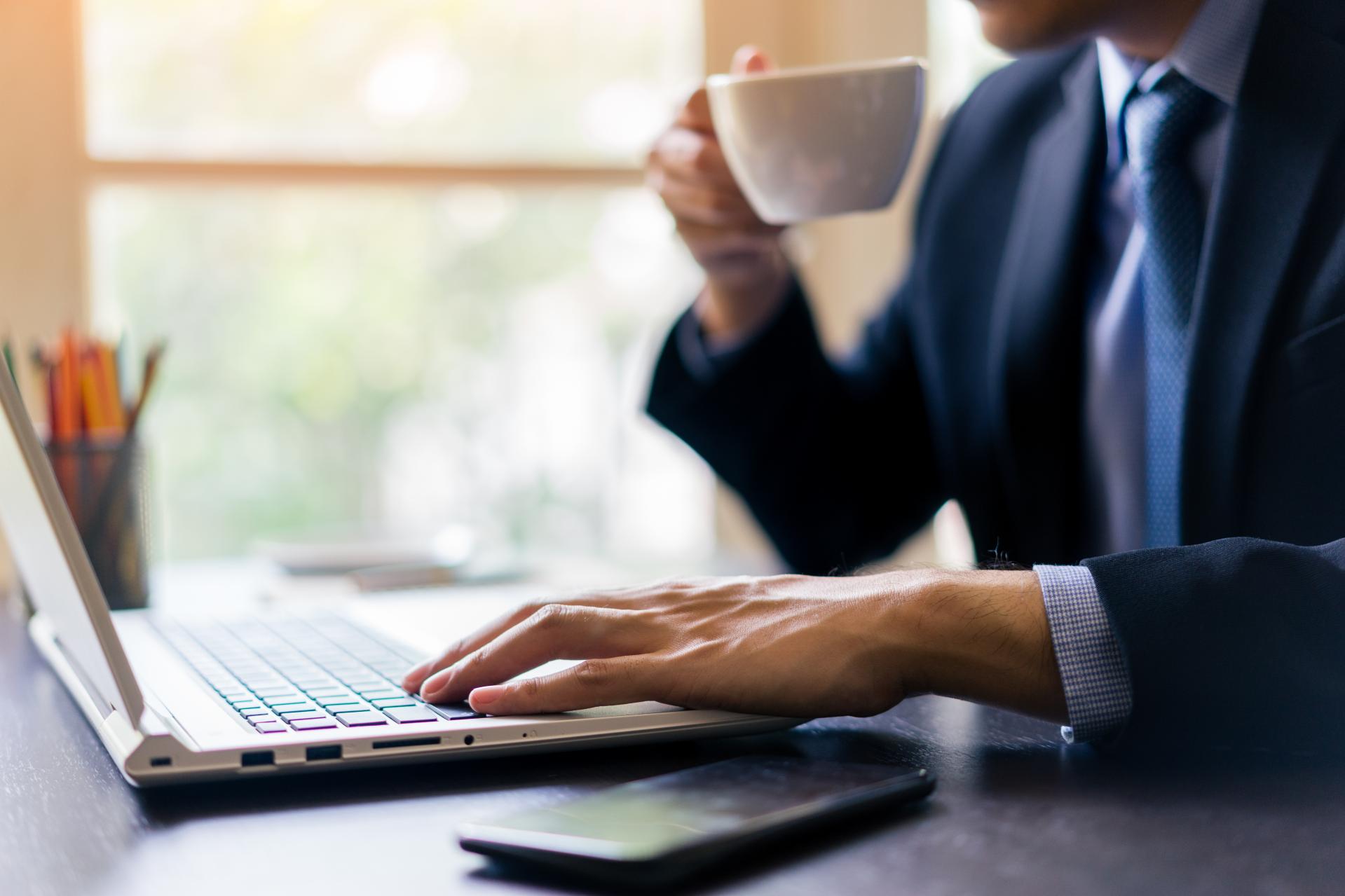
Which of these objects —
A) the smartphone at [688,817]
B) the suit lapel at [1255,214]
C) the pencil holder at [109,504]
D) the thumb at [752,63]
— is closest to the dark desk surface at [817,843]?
the smartphone at [688,817]

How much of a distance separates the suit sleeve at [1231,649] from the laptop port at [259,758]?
0.39m

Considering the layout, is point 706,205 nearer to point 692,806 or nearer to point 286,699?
point 286,699

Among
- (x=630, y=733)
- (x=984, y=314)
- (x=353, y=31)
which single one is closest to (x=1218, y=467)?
(x=984, y=314)

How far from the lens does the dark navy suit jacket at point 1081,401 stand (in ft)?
2.00

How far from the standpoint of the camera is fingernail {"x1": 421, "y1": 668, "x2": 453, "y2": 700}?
0.63m

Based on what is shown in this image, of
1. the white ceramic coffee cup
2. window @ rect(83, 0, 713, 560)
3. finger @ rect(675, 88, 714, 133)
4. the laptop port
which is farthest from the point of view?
window @ rect(83, 0, 713, 560)

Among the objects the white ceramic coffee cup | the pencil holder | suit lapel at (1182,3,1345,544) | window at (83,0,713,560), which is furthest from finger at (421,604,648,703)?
window at (83,0,713,560)

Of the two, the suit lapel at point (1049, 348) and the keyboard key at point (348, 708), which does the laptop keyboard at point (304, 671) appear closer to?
the keyboard key at point (348, 708)

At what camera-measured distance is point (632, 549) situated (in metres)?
1.95

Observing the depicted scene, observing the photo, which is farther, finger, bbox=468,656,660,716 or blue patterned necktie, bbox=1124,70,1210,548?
blue patterned necktie, bbox=1124,70,1210,548

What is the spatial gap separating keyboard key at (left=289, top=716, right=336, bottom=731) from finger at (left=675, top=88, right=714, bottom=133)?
65cm

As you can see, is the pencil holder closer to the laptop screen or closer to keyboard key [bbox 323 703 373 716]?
the laptop screen

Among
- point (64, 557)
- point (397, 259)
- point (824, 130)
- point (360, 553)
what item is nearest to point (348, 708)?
point (64, 557)

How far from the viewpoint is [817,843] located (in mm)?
483
